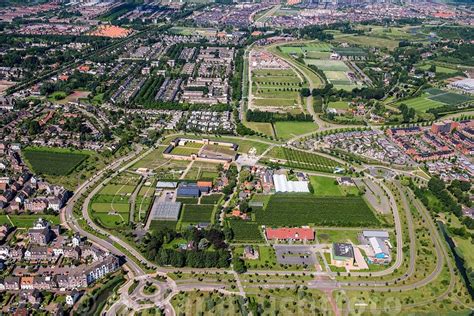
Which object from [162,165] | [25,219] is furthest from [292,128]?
[25,219]

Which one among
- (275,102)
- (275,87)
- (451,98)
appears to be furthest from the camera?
(275,87)

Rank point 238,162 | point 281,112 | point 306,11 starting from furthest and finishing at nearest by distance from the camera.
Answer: point 306,11 < point 281,112 < point 238,162

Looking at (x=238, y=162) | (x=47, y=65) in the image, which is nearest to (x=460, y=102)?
(x=238, y=162)

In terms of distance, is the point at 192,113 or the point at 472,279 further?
the point at 192,113

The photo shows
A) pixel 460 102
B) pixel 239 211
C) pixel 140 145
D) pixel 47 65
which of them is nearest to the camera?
pixel 239 211

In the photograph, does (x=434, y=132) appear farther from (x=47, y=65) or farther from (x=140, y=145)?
(x=47, y=65)

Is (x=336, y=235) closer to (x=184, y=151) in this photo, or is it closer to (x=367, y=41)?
(x=184, y=151)
